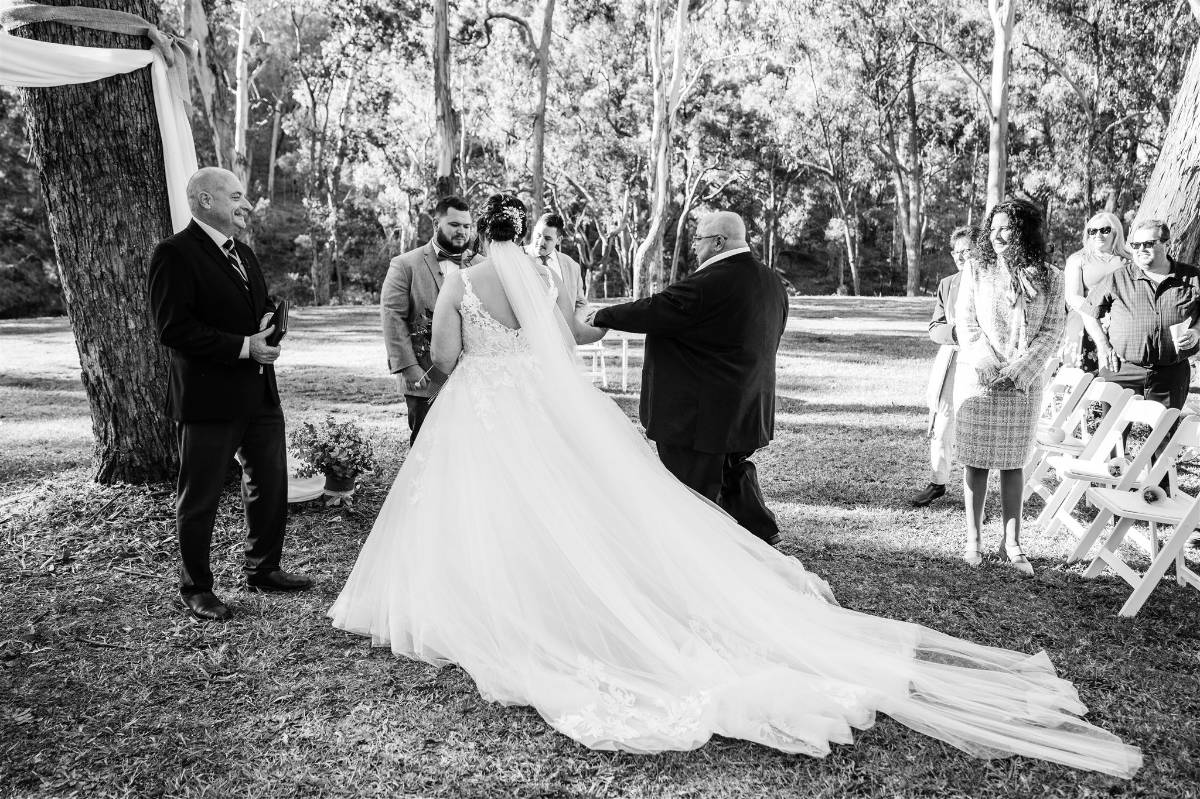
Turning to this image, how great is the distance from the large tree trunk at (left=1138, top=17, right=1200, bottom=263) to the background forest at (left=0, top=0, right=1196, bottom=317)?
47.1ft

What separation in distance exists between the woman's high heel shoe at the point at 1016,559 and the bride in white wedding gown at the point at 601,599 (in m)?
1.37

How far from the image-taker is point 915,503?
6.19m

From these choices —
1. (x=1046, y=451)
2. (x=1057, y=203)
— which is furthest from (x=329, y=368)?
(x=1057, y=203)

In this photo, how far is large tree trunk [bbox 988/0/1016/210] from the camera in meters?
17.8

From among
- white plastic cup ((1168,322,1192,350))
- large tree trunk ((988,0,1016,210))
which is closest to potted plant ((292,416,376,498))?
white plastic cup ((1168,322,1192,350))

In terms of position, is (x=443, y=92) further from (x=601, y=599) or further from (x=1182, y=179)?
(x=601, y=599)

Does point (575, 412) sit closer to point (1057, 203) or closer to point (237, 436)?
point (237, 436)

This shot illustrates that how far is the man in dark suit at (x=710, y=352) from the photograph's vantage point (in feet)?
15.0

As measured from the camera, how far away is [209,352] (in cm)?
380

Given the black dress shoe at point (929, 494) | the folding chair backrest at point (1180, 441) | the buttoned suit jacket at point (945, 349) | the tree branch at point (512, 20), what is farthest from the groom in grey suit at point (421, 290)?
the tree branch at point (512, 20)

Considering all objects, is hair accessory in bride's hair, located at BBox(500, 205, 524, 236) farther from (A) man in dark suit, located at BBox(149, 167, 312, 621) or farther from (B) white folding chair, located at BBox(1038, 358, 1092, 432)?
(B) white folding chair, located at BBox(1038, 358, 1092, 432)

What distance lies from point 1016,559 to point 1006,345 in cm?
127

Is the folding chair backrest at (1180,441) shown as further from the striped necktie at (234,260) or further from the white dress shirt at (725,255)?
the striped necktie at (234,260)

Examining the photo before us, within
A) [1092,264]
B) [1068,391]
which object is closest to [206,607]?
[1068,391]
